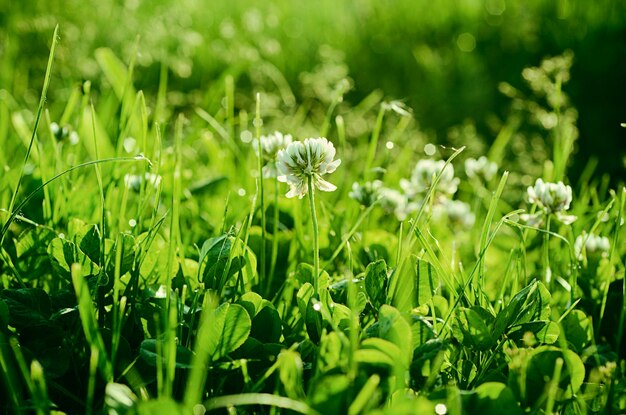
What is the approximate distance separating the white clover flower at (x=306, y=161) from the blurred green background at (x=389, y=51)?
1583 mm

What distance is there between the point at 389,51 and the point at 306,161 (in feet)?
8.49

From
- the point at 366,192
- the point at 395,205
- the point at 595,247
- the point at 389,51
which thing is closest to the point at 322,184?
the point at 366,192

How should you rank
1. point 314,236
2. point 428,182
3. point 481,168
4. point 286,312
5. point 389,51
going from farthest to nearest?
point 389,51 → point 481,168 → point 428,182 → point 286,312 → point 314,236

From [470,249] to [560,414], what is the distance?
2.34ft

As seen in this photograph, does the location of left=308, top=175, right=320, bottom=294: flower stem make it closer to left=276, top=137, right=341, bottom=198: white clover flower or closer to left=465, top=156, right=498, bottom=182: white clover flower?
left=276, top=137, right=341, bottom=198: white clover flower

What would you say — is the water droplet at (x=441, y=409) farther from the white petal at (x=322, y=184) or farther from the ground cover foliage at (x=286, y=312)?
the white petal at (x=322, y=184)

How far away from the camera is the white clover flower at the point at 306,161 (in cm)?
96

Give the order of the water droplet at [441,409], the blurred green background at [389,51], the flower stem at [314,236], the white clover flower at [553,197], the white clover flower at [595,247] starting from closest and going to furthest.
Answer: the water droplet at [441,409] → the flower stem at [314,236] → the white clover flower at [553,197] → the white clover flower at [595,247] → the blurred green background at [389,51]

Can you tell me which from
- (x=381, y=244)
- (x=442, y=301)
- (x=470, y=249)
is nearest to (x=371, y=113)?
(x=470, y=249)

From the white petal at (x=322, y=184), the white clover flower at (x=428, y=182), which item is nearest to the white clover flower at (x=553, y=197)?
the white clover flower at (x=428, y=182)

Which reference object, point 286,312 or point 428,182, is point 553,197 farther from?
point 286,312

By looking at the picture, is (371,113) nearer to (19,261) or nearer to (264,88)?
(264,88)

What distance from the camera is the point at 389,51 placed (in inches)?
135

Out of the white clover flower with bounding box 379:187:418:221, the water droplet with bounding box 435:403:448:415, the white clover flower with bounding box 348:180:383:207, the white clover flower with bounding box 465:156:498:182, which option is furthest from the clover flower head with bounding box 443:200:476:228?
the water droplet with bounding box 435:403:448:415
